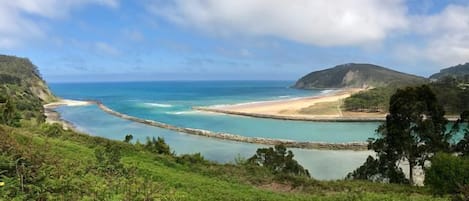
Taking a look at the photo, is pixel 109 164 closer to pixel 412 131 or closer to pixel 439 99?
pixel 412 131

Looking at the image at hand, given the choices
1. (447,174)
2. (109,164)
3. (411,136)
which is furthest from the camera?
(411,136)

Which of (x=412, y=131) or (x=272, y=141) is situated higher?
(x=412, y=131)

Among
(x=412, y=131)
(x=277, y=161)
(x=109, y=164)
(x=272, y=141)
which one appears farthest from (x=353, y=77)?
(x=109, y=164)

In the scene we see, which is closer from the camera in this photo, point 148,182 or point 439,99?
point 148,182

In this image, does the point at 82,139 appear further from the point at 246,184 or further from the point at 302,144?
the point at 302,144

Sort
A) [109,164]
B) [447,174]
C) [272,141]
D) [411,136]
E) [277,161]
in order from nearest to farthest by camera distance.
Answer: [109,164] → [447,174] → [411,136] → [277,161] → [272,141]

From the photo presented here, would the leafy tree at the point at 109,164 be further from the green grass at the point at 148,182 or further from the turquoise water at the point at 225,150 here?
the turquoise water at the point at 225,150
